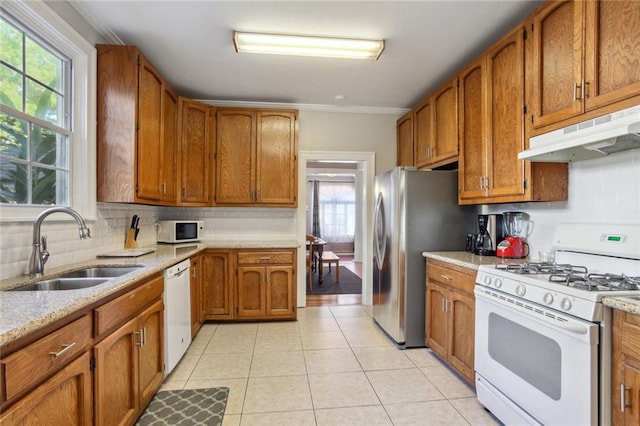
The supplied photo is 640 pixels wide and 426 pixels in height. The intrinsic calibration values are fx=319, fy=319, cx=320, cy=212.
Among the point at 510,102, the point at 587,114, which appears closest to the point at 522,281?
the point at 587,114

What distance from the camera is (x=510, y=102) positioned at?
7.25 ft

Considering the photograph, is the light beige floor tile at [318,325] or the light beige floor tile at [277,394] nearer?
the light beige floor tile at [277,394]

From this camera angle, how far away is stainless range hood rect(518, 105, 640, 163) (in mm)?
1390

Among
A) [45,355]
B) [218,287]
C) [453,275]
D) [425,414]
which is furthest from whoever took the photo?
[218,287]

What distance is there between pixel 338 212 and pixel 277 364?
7392 mm

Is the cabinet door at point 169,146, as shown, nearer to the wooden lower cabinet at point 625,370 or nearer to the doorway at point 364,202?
the doorway at point 364,202

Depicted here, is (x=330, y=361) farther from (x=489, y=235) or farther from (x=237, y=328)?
(x=489, y=235)

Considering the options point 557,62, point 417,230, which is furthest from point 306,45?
point 417,230

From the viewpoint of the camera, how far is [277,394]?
7.09 feet

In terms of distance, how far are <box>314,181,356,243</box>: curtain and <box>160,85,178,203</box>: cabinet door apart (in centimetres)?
659

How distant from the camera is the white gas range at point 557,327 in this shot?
1312 mm

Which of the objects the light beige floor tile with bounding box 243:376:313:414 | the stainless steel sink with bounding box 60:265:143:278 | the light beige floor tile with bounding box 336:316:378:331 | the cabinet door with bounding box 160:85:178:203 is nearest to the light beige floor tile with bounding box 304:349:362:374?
the light beige floor tile with bounding box 243:376:313:414

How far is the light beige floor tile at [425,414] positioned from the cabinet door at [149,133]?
2360 mm

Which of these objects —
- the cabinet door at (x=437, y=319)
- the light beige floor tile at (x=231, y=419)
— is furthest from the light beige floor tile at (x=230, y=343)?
the cabinet door at (x=437, y=319)
